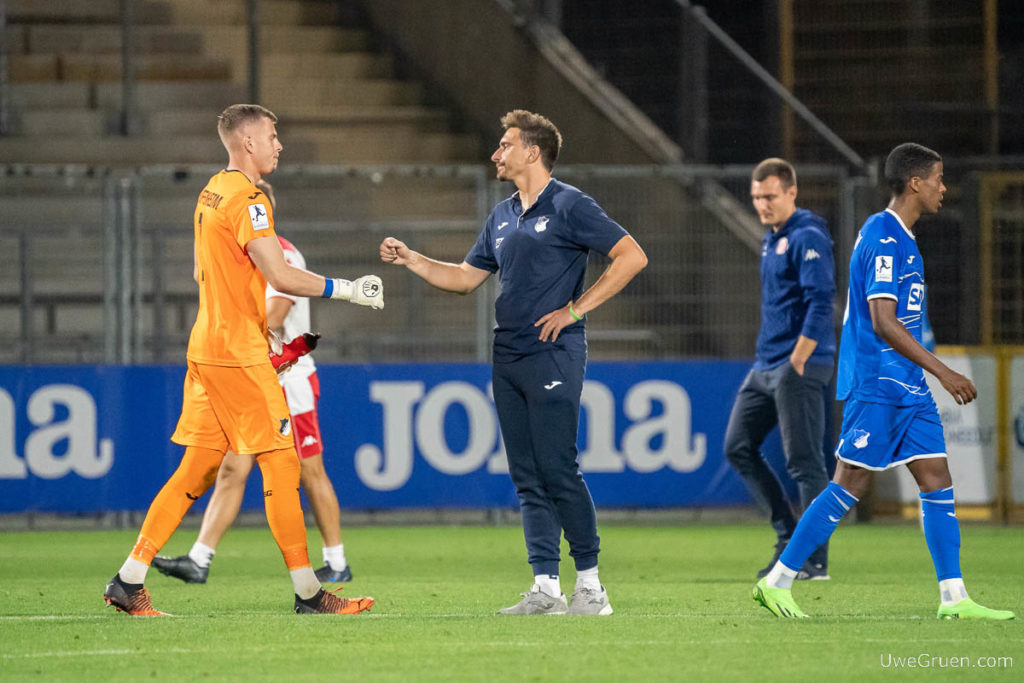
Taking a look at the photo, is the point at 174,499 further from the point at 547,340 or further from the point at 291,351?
the point at 547,340

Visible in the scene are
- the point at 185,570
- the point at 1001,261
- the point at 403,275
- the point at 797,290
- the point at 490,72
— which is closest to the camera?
the point at 185,570

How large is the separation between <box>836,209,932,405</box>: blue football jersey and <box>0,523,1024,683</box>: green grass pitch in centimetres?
100

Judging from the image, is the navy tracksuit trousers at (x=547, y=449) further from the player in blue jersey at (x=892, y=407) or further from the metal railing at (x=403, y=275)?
the metal railing at (x=403, y=275)

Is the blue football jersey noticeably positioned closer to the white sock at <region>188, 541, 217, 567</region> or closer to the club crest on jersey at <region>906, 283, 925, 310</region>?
the club crest on jersey at <region>906, 283, 925, 310</region>

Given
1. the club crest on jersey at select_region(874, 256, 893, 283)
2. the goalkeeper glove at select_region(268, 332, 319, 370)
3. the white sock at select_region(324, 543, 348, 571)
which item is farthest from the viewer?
the white sock at select_region(324, 543, 348, 571)

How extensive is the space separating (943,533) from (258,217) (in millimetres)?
3257

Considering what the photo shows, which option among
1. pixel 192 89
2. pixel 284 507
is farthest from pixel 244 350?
pixel 192 89

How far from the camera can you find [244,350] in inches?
284

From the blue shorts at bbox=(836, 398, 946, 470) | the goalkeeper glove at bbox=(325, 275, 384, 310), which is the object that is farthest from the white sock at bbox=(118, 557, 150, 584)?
the blue shorts at bbox=(836, 398, 946, 470)

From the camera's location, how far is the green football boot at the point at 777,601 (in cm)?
715

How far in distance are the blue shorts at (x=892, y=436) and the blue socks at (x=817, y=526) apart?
0.17 meters

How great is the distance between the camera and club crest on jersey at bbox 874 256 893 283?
276 inches

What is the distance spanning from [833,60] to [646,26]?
2134mm

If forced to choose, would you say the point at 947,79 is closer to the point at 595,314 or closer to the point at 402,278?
the point at 595,314
